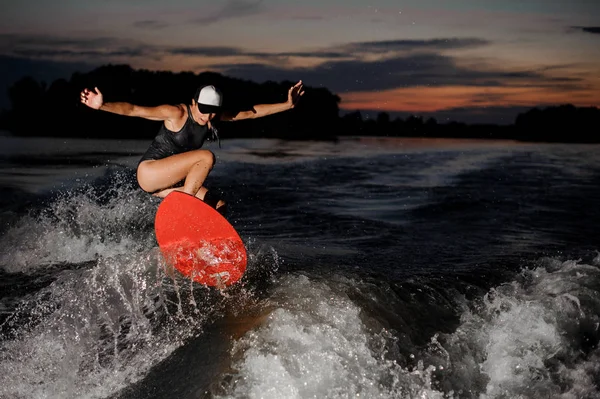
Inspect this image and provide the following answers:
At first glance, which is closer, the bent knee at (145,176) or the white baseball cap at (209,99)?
the white baseball cap at (209,99)

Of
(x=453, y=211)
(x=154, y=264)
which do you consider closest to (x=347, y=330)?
(x=154, y=264)

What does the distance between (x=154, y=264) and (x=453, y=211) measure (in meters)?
8.21

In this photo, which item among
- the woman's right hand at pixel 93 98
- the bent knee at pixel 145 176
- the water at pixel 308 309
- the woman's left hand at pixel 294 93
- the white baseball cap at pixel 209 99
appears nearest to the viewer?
the water at pixel 308 309

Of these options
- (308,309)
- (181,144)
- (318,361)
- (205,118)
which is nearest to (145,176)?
(181,144)

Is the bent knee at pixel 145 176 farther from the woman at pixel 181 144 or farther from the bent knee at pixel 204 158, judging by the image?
the bent knee at pixel 204 158

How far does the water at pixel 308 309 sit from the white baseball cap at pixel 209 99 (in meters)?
1.83

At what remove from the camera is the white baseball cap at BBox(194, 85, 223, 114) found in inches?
256

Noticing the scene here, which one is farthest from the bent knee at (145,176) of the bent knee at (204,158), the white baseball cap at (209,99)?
the white baseball cap at (209,99)

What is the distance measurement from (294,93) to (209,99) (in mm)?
1581

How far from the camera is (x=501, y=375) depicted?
5578 mm

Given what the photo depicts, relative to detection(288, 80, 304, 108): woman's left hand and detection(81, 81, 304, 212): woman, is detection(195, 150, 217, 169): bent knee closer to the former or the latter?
detection(81, 81, 304, 212): woman

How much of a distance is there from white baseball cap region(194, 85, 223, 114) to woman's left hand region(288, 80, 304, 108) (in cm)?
135

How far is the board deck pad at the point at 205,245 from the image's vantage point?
631 centimetres

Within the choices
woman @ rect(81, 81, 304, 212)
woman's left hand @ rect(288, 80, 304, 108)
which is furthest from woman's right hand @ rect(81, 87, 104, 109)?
woman's left hand @ rect(288, 80, 304, 108)
